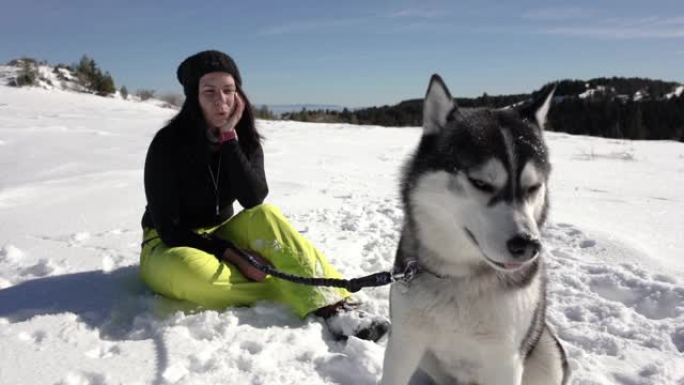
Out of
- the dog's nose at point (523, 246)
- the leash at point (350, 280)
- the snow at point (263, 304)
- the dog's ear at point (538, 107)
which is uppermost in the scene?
the dog's ear at point (538, 107)

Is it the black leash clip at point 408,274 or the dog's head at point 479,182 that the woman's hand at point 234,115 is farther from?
the black leash clip at point 408,274

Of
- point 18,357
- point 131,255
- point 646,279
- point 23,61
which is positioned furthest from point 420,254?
point 23,61

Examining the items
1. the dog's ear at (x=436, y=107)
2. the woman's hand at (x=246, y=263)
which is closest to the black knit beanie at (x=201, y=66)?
the woman's hand at (x=246, y=263)

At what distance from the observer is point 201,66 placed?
2818 mm

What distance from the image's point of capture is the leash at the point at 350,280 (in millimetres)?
1932

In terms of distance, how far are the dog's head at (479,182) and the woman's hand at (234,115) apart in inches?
56.7

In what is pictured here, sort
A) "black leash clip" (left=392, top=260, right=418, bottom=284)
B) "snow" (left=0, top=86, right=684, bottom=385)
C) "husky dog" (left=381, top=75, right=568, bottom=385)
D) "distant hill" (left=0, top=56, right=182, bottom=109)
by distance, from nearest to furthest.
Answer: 1. "husky dog" (left=381, top=75, right=568, bottom=385)
2. "black leash clip" (left=392, top=260, right=418, bottom=284)
3. "snow" (left=0, top=86, right=684, bottom=385)
4. "distant hill" (left=0, top=56, right=182, bottom=109)

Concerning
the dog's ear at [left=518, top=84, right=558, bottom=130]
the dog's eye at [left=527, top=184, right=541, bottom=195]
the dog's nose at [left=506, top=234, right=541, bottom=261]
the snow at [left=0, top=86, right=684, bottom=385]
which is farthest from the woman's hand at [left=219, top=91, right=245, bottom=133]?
the dog's nose at [left=506, top=234, right=541, bottom=261]

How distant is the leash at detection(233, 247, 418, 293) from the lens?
1932mm

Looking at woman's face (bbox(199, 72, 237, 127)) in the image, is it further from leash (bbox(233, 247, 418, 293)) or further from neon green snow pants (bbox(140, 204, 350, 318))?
leash (bbox(233, 247, 418, 293))

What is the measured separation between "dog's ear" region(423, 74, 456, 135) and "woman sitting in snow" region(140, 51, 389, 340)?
1178mm

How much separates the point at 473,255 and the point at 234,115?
6.12ft


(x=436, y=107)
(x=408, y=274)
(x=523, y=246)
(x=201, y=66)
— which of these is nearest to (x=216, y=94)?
(x=201, y=66)

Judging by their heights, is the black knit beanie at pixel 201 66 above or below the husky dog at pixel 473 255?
above
